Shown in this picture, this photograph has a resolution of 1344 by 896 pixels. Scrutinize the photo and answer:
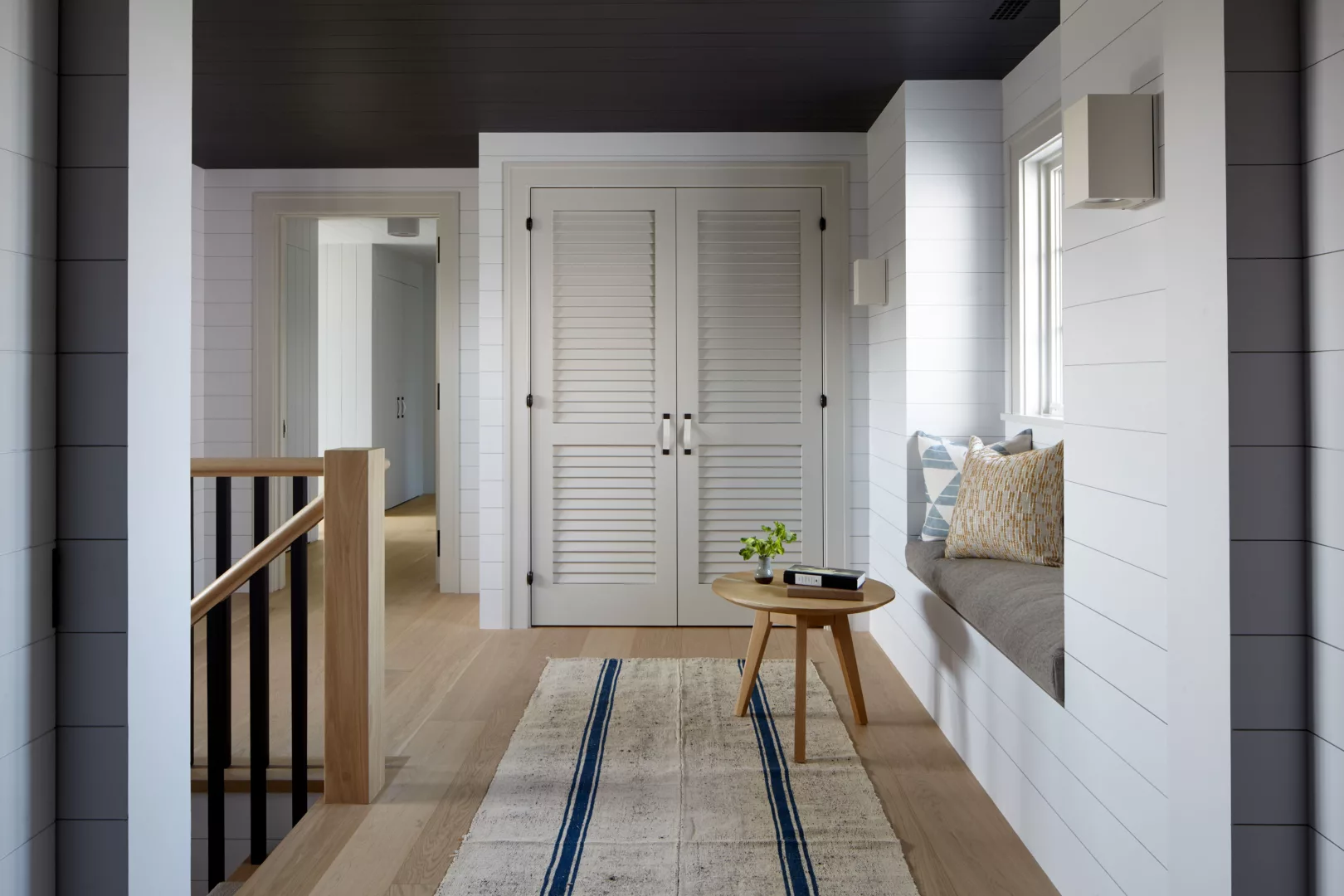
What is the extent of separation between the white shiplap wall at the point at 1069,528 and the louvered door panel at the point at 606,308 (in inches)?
41.4

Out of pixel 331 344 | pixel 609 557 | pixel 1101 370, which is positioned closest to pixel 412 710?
pixel 609 557

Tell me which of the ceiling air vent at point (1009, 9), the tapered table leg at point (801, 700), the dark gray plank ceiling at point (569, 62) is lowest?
the tapered table leg at point (801, 700)

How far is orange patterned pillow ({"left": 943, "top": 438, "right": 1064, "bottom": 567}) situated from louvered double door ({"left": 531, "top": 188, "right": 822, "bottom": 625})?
134cm

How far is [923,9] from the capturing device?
9.38 ft

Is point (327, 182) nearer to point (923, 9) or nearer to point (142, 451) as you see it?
point (923, 9)

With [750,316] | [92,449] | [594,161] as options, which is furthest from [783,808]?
[594,161]

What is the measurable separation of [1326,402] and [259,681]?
2463 mm

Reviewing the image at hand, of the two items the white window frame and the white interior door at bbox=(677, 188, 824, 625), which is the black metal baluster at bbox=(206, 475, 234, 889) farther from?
the white window frame

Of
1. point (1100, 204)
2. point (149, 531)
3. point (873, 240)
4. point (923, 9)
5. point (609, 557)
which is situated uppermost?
point (923, 9)

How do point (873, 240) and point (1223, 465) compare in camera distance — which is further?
point (873, 240)

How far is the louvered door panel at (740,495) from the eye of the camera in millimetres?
4340

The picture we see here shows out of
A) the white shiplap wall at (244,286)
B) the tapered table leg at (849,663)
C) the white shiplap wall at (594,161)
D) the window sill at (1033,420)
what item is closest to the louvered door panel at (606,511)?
the white shiplap wall at (594,161)

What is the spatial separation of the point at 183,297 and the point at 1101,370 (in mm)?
1606

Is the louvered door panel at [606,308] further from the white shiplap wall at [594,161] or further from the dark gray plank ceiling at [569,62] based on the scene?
the dark gray plank ceiling at [569,62]
